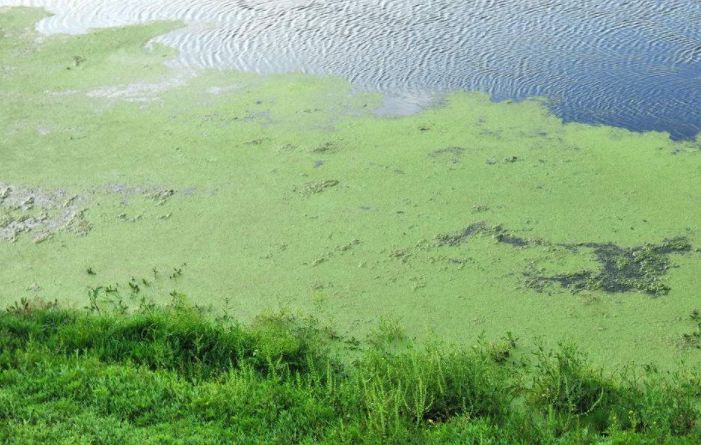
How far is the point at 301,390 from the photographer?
308 centimetres

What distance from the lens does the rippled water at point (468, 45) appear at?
557 centimetres

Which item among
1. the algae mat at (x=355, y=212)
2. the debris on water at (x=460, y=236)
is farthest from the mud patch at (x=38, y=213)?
the debris on water at (x=460, y=236)

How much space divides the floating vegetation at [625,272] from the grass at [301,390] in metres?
0.53

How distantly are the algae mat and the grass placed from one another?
0.26 metres

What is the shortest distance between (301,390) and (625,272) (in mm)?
1719

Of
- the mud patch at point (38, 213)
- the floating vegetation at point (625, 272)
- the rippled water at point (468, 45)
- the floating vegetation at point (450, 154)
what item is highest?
the rippled water at point (468, 45)

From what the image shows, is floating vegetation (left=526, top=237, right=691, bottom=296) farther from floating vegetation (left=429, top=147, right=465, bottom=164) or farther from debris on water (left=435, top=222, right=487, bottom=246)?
floating vegetation (left=429, top=147, right=465, bottom=164)

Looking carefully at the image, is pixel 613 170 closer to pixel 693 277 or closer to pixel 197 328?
pixel 693 277

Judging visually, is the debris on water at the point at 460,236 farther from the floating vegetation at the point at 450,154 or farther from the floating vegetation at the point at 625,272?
the floating vegetation at the point at 450,154

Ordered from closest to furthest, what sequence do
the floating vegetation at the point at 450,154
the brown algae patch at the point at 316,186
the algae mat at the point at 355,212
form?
1. the algae mat at the point at 355,212
2. the brown algae patch at the point at 316,186
3. the floating vegetation at the point at 450,154

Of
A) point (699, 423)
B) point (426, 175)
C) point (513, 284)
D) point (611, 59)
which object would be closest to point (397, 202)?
point (426, 175)

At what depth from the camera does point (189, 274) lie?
12.9 feet

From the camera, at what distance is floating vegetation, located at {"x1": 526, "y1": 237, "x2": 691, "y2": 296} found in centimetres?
367

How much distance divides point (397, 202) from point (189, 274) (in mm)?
Answer: 1237
